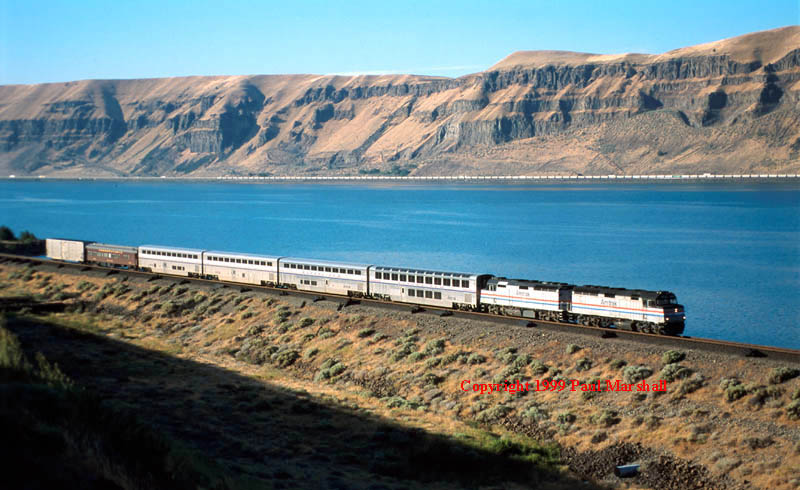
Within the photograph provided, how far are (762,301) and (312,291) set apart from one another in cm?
4881

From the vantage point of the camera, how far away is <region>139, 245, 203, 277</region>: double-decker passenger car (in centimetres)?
6775

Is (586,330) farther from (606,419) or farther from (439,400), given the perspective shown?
(439,400)

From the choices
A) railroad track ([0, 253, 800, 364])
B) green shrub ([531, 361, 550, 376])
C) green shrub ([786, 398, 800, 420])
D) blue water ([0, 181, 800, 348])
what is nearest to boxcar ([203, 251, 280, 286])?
railroad track ([0, 253, 800, 364])

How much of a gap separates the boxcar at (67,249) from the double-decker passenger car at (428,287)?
1769 inches

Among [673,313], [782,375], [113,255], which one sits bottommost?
[113,255]

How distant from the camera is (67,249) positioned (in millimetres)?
84312

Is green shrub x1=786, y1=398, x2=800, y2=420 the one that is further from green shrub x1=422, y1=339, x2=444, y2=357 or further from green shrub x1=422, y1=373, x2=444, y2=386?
green shrub x1=422, y1=339, x2=444, y2=357

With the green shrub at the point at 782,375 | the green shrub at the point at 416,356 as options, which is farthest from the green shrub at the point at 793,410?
the green shrub at the point at 416,356

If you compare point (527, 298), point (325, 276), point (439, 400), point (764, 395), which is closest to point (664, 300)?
point (527, 298)

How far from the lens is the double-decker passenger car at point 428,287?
4709 cm

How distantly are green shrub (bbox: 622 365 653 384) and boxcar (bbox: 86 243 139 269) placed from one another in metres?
54.6

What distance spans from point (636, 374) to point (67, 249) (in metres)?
72.0

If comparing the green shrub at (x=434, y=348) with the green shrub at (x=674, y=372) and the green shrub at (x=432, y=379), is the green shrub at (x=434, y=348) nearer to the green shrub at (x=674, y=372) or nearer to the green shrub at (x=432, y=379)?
the green shrub at (x=432, y=379)

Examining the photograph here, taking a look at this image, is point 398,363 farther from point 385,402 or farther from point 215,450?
point 215,450
